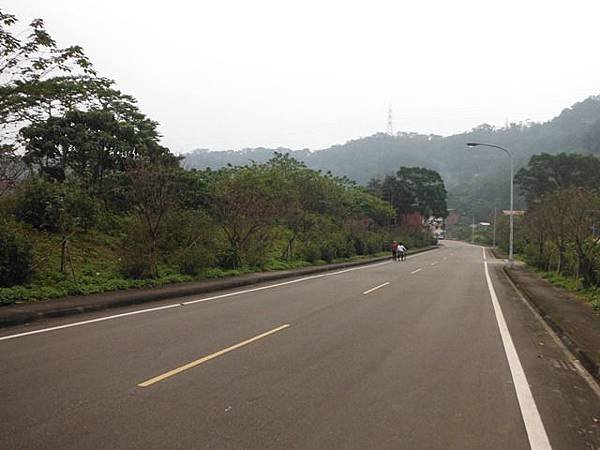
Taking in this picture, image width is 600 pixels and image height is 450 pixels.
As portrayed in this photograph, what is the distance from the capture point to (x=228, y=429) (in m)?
4.27

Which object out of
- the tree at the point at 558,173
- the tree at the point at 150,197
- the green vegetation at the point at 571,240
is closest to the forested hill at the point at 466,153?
the tree at the point at 558,173

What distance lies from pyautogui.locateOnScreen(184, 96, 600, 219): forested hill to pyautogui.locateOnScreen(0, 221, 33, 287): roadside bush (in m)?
70.4

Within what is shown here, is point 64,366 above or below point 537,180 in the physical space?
below

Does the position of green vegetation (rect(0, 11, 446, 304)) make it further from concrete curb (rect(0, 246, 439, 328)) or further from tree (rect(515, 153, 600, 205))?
tree (rect(515, 153, 600, 205))

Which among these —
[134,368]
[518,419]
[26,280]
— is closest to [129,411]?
[134,368]

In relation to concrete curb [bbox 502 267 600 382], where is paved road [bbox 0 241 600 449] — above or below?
above

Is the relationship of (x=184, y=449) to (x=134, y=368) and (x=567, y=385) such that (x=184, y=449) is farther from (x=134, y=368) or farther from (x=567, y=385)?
(x=567, y=385)

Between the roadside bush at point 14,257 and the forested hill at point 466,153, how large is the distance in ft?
231

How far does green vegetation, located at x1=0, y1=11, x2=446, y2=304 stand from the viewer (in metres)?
11.1

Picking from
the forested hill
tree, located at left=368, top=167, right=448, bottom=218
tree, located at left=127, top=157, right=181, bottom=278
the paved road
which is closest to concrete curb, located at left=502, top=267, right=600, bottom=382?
the paved road

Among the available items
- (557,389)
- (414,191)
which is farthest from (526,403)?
(414,191)

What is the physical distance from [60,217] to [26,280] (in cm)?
226

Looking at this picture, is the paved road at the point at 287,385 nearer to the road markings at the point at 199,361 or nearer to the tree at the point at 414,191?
the road markings at the point at 199,361

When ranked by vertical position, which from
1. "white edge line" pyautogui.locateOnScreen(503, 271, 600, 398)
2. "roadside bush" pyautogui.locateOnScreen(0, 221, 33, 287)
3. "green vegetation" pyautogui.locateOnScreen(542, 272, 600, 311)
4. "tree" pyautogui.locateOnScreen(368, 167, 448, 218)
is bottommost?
"green vegetation" pyautogui.locateOnScreen(542, 272, 600, 311)
